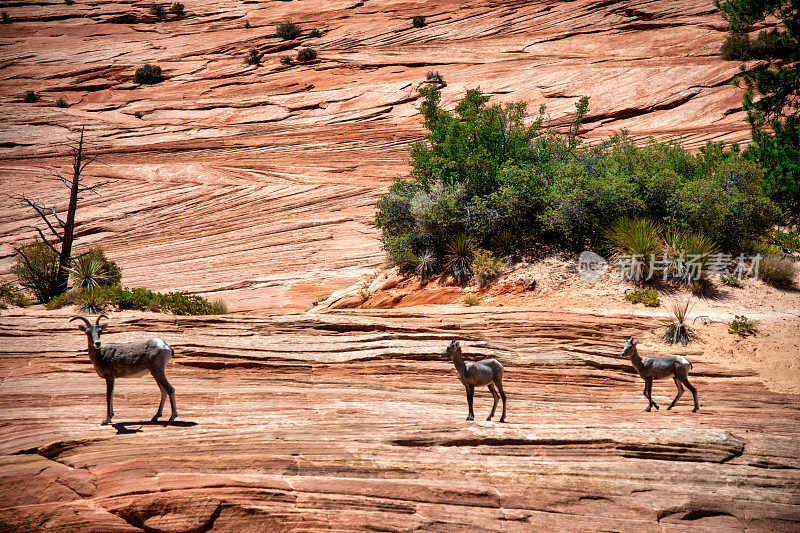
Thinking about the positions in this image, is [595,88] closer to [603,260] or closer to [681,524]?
[603,260]

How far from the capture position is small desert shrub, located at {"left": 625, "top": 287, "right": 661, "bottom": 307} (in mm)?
14078

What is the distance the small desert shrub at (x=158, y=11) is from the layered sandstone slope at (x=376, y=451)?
50.1 m

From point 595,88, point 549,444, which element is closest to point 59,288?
point 549,444

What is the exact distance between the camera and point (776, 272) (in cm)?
1505

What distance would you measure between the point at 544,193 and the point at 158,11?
48800 mm

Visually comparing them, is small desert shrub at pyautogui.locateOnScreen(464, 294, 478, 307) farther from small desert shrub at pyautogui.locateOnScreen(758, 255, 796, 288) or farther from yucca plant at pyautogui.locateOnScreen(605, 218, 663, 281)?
small desert shrub at pyautogui.locateOnScreen(758, 255, 796, 288)

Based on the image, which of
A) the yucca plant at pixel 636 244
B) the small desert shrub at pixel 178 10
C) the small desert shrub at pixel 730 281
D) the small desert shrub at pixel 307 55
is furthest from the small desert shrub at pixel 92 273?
the small desert shrub at pixel 178 10

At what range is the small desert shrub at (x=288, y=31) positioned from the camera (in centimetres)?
4531

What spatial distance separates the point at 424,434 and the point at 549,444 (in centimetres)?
154

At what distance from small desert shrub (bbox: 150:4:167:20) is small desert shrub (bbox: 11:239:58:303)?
130ft

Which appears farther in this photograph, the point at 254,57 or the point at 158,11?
the point at 158,11

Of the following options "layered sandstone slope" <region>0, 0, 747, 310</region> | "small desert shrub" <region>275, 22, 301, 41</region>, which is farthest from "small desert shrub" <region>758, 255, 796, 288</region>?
"small desert shrub" <region>275, 22, 301, 41</region>

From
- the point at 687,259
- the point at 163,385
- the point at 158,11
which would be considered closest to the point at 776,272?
the point at 687,259

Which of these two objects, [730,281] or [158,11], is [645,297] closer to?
[730,281]
